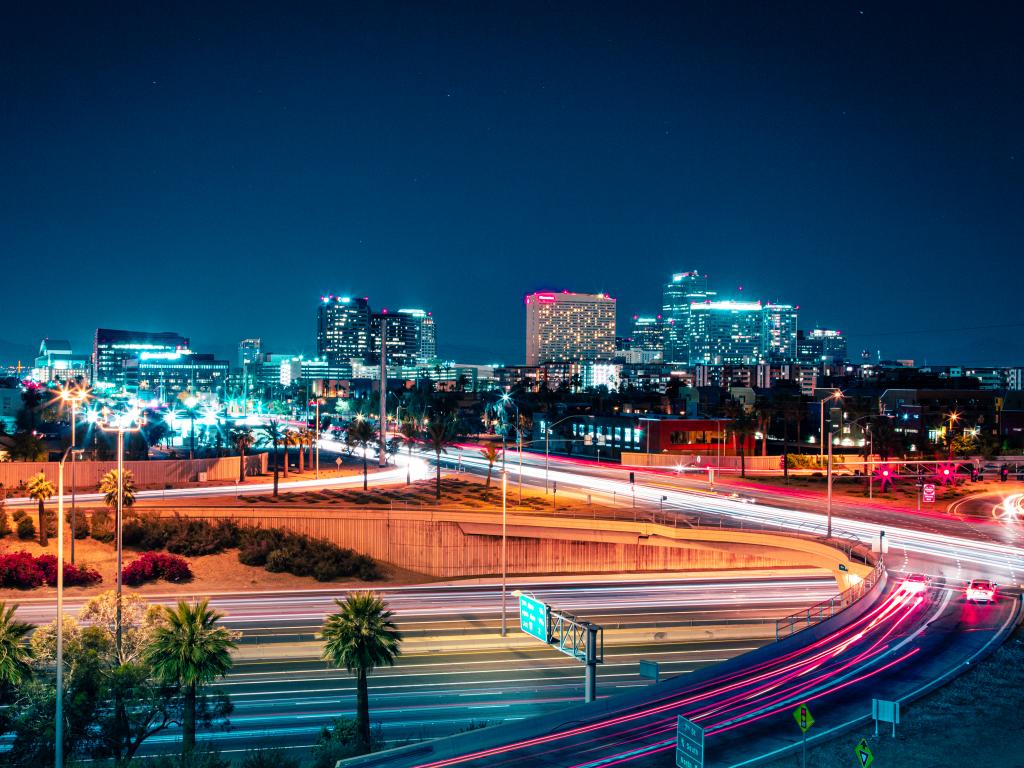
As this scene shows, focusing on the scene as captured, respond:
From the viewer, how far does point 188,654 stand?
2220 cm

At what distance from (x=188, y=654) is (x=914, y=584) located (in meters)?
26.6

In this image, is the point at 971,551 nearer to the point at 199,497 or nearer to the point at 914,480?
the point at 914,480

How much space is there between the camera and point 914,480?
70438 mm

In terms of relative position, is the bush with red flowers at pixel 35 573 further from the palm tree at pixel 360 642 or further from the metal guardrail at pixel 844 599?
the metal guardrail at pixel 844 599

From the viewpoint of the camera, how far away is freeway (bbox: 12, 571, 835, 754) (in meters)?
26.9

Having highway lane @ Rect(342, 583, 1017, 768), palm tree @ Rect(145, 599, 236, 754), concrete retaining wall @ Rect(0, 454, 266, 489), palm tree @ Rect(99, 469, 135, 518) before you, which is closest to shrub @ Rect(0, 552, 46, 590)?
palm tree @ Rect(99, 469, 135, 518)

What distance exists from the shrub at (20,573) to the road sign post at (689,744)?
112 ft

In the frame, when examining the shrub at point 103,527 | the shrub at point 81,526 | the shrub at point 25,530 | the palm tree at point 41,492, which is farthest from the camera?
the shrub at point 103,527

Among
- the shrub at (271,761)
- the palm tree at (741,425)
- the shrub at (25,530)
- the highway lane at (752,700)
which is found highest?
the palm tree at (741,425)

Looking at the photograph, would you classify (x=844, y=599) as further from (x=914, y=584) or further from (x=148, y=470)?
(x=148, y=470)

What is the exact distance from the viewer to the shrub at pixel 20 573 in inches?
1535

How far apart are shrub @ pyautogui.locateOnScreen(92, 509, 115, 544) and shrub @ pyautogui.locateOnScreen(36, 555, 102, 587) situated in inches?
A: 136

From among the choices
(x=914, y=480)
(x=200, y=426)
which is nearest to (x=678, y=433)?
(x=914, y=480)

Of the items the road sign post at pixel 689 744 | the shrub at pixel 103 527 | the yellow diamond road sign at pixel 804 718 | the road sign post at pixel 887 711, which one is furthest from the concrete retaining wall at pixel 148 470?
the road sign post at pixel 887 711
